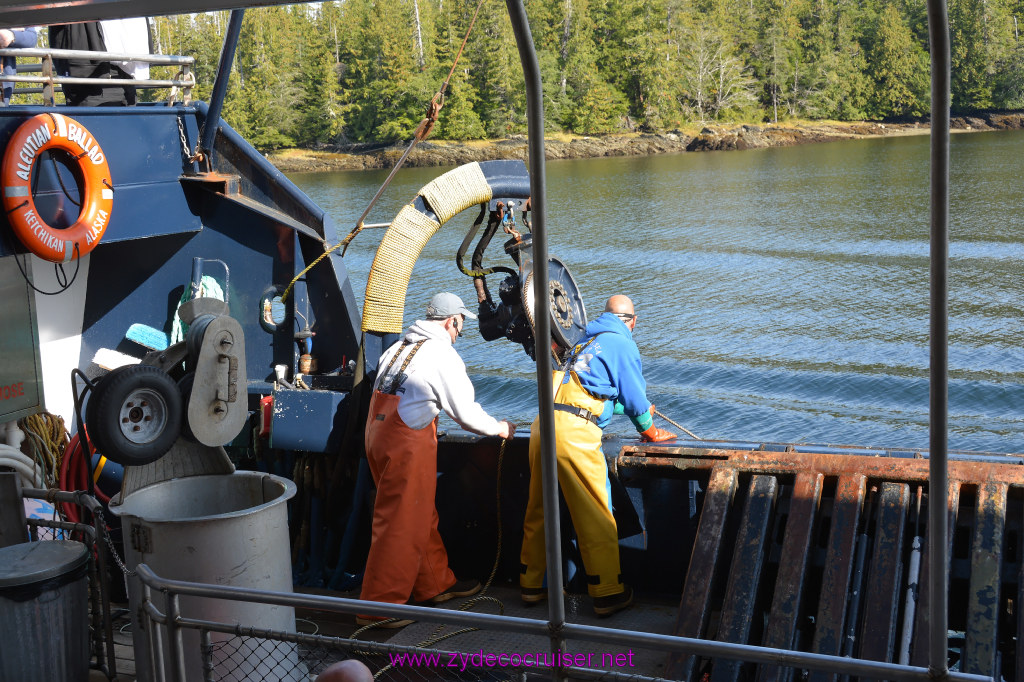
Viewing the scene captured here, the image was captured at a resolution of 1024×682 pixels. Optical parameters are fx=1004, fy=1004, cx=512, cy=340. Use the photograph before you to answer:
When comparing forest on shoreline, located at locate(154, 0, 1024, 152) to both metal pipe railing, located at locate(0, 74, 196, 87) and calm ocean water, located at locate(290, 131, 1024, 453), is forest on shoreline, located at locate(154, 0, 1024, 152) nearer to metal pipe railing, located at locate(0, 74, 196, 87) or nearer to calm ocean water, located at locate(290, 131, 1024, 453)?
calm ocean water, located at locate(290, 131, 1024, 453)

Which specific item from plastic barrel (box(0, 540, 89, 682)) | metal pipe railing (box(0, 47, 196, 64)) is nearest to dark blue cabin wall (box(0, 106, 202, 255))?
metal pipe railing (box(0, 47, 196, 64))

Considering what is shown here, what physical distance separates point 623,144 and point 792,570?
55.1m

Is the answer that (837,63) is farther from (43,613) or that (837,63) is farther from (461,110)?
(43,613)

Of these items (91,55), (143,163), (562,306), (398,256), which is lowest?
(562,306)

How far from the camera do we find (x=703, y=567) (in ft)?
15.3

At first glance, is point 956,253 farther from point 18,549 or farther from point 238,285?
point 18,549

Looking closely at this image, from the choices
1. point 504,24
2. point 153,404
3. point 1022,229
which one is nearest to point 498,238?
point 1022,229

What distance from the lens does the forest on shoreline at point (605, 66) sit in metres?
53.2

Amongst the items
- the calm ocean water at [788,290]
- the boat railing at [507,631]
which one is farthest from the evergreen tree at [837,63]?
the boat railing at [507,631]

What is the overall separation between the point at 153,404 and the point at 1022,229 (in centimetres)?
2812

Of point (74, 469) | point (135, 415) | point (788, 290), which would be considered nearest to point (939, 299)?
point (135, 415)

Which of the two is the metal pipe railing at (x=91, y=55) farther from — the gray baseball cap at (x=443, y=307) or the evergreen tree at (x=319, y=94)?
the evergreen tree at (x=319, y=94)

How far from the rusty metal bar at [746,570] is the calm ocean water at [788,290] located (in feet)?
30.2

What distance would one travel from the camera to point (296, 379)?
6352 mm
